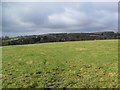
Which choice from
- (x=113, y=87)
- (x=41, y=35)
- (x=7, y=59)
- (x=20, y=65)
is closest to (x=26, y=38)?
(x=41, y=35)

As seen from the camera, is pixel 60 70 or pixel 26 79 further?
pixel 60 70

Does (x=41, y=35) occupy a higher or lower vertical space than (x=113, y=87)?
higher

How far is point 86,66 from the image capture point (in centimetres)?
1573

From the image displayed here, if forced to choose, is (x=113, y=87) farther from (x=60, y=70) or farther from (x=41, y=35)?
(x=41, y=35)

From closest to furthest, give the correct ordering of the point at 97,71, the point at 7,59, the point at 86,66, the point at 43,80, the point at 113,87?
the point at 113,87 → the point at 43,80 → the point at 97,71 → the point at 86,66 → the point at 7,59

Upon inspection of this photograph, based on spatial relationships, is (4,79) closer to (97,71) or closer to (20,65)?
(20,65)

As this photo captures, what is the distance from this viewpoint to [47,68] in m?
15.4

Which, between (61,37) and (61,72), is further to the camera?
(61,37)

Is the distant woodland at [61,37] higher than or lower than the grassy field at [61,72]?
higher

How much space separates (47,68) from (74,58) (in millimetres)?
3391

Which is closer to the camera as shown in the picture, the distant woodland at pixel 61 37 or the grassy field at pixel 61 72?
the grassy field at pixel 61 72

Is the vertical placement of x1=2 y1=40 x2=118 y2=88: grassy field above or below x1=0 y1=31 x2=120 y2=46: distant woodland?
below

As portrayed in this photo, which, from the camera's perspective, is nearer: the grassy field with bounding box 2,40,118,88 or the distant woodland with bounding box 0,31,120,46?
the grassy field with bounding box 2,40,118,88

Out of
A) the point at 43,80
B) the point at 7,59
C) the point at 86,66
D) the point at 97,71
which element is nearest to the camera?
the point at 43,80
